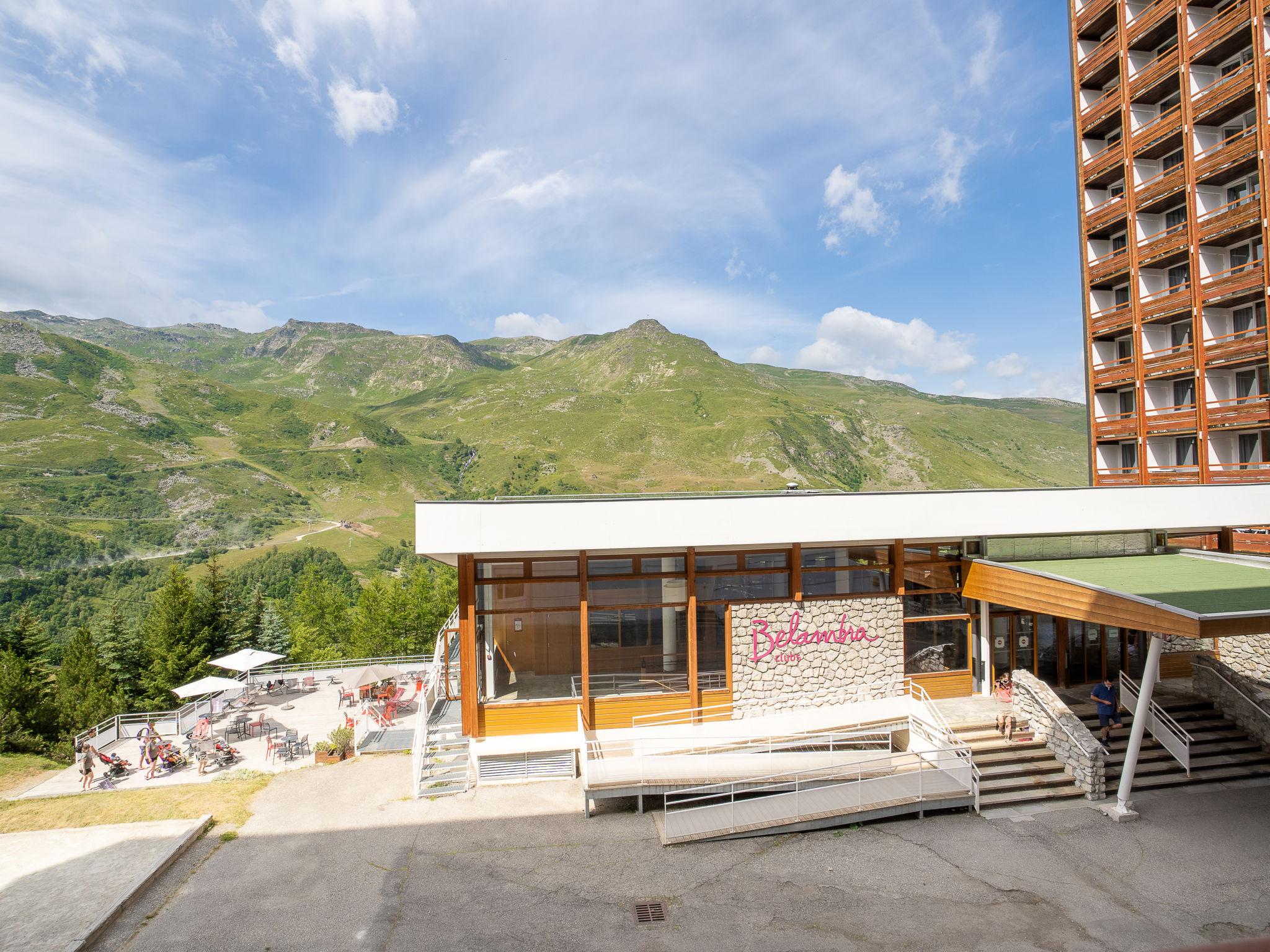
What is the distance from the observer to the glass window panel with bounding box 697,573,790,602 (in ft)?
42.1

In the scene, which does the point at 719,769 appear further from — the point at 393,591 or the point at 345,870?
the point at 393,591

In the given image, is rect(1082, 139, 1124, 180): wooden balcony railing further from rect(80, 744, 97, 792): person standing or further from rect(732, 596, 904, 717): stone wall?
rect(80, 744, 97, 792): person standing

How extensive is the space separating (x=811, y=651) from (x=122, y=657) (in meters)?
39.9

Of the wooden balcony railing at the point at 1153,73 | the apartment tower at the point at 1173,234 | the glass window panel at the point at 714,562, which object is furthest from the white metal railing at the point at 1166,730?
the wooden balcony railing at the point at 1153,73

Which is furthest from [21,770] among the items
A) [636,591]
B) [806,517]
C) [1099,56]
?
[1099,56]

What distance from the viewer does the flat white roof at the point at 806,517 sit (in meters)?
11.7

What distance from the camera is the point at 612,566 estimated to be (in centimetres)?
1276

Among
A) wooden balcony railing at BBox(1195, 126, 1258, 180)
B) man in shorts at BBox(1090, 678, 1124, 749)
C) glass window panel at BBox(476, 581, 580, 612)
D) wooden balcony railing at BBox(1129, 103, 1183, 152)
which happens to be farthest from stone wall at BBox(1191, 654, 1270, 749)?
wooden balcony railing at BBox(1129, 103, 1183, 152)

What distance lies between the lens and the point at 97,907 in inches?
325

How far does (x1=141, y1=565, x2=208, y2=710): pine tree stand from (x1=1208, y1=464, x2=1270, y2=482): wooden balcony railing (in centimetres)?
Result: 4515

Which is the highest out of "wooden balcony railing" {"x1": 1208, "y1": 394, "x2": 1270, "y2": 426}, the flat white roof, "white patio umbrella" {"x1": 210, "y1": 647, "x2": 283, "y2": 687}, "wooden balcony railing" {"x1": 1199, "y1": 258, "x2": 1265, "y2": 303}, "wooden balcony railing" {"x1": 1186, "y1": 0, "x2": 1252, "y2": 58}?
"wooden balcony railing" {"x1": 1186, "y1": 0, "x2": 1252, "y2": 58}

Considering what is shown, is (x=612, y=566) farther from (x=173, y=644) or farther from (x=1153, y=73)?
(x=173, y=644)

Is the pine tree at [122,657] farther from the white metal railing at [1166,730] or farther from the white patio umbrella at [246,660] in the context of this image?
the white metal railing at [1166,730]

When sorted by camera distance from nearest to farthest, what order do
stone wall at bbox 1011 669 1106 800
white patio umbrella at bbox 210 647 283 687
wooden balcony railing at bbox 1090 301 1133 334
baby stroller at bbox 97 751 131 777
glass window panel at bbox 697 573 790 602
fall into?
stone wall at bbox 1011 669 1106 800
glass window panel at bbox 697 573 790 602
baby stroller at bbox 97 751 131 777
white patio umbrella at bbox 210 647 283 687
wooden balcony railing at bbox 1090 301 1133 334
